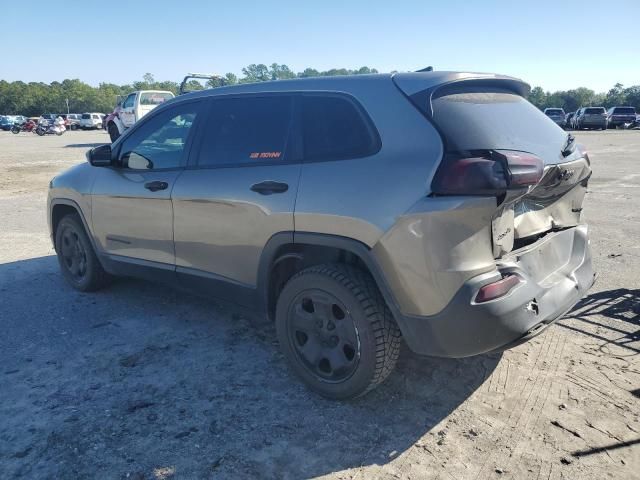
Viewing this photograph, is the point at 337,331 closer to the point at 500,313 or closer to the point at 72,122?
the point at 500,313

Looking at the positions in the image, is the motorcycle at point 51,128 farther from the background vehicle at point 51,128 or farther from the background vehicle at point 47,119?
the background vehicle at point 47,119

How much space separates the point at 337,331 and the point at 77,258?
10.5 feet

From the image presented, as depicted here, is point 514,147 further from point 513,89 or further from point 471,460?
point 471,460

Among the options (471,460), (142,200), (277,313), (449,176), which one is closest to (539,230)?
(449,176)

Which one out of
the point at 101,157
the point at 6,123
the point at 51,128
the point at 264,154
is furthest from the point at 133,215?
the point at 6,123

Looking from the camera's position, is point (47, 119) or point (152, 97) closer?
point (152, 97)

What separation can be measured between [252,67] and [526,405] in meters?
28.9

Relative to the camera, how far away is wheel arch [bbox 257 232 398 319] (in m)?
2.70

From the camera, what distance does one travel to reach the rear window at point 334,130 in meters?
2.85

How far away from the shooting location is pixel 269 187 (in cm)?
315

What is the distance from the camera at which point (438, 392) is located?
308 cm

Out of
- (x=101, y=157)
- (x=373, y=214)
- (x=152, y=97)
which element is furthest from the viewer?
(x=152, y=97)

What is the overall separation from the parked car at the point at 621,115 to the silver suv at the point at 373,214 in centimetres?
4333

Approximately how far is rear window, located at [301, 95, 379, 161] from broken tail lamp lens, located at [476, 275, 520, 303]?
0.93m
